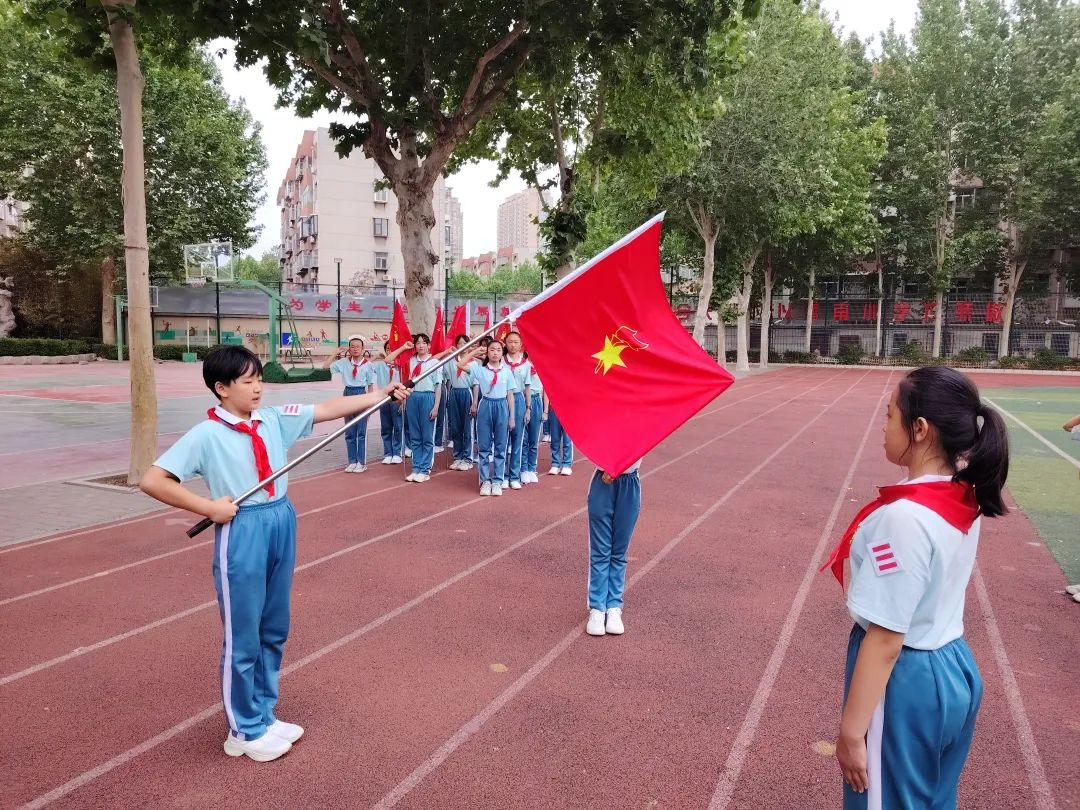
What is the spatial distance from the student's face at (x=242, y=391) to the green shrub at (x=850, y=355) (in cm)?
4320

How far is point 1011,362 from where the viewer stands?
3709 cm

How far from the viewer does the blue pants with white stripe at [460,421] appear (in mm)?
10156

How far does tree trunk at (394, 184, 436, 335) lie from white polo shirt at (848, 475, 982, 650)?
971 cm

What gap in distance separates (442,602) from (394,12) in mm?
9076

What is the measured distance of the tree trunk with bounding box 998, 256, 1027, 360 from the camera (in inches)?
1441

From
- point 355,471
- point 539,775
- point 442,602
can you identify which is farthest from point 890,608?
point 355,471

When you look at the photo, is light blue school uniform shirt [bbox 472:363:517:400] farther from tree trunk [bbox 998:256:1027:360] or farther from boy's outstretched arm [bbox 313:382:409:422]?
tree trunk [bbox 998:256:1027:360]

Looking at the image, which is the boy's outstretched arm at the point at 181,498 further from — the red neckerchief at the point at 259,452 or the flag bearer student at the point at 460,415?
the flag bearer student at the point at 460,415

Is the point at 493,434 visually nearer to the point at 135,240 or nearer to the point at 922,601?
the point at 135,240

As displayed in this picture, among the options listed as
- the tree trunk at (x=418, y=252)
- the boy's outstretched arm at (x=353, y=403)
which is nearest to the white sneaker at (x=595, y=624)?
the boy's outstretched arm at (x=353, y=403)

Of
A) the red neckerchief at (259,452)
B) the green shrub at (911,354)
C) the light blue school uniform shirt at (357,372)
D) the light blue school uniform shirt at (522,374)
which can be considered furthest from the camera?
the green shrub at (911,354)

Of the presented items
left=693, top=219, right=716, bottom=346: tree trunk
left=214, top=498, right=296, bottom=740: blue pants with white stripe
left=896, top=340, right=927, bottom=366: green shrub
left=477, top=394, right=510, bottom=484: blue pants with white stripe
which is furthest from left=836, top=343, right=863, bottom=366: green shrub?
left=214, top=498, right=296, bottom=740: blue pants with white stripe

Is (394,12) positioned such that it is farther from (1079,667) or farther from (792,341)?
(792,341)

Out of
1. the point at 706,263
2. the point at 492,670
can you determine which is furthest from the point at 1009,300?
the point at 492,670
